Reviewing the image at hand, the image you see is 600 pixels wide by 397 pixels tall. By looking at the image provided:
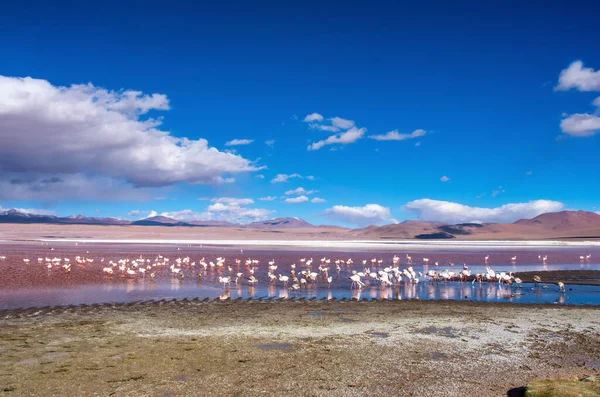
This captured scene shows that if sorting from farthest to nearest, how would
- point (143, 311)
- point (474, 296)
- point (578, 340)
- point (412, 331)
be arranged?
point (474, 296) → point (143, 311) → point (412, 331) → point (578, 340)

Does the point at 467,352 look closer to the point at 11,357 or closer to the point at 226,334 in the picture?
the point at 226,334

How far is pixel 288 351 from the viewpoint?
11594mm

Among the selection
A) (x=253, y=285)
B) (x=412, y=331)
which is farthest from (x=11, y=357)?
(x=253, y=285)

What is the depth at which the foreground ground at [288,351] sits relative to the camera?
909 centimetres

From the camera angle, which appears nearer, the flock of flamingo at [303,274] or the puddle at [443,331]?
the puddle at [443,331]

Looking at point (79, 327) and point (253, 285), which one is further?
point (253, 285)

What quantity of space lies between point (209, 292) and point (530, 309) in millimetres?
14308

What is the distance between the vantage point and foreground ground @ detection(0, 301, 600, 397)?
9086 millimetres

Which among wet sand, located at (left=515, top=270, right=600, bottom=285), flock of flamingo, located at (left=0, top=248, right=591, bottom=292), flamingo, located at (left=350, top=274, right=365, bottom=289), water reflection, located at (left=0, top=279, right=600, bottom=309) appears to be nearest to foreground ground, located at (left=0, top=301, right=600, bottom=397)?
water reflection, located at (left=0, top=279, right=600, bottom=309)

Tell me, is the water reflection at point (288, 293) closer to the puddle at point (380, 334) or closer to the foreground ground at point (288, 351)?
the foreground ground at point (288, 351)

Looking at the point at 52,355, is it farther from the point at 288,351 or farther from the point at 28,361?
the point at 288,351

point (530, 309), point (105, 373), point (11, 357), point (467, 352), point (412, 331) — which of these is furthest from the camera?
point (530, 309)

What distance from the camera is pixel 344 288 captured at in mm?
26516

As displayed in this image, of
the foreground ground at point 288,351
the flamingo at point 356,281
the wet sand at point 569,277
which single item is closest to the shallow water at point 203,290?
the flamingo at point 356,281
